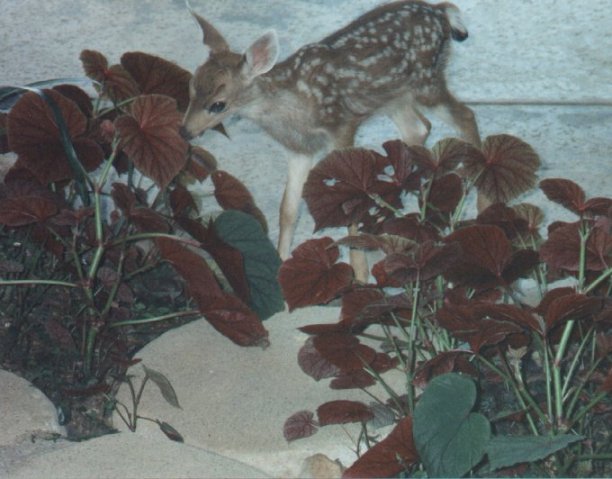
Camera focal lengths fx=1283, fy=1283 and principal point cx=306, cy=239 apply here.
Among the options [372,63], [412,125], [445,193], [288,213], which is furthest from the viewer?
[412,125]

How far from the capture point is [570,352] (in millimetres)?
3557

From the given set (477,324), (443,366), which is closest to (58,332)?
(443,366)

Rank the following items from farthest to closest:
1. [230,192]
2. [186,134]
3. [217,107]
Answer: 1. [217,107]
2. [186,134]
3. [230,192]

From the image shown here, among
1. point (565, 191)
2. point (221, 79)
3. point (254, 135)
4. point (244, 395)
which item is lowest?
point (254, 135)

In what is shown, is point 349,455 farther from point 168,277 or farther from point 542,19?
point 542,19

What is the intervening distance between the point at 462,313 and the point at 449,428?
11.6 inches

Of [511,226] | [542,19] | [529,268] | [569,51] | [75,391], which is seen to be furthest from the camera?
[542,19]

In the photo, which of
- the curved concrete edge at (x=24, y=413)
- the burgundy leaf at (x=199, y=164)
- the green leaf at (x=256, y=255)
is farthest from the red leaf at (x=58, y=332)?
the burgundy leaf at (x=199, y=164)

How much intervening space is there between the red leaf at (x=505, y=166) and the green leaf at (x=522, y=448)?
798 mm

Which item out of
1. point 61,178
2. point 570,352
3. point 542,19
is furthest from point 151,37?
point 570,352

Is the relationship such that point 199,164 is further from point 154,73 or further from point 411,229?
point 411,229

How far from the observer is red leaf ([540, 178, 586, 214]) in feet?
10.3

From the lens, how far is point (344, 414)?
3.13m

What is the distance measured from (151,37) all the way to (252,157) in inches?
72.9
